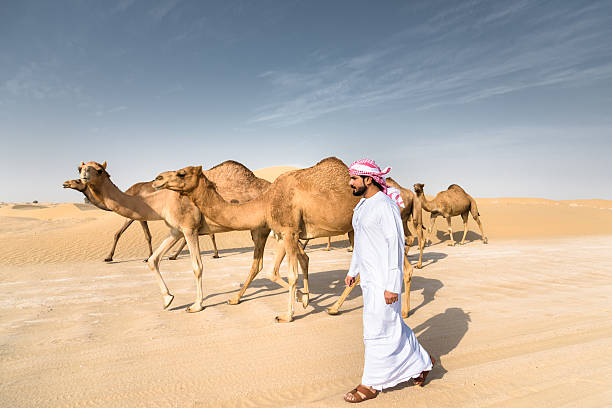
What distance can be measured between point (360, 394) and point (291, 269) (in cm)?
269

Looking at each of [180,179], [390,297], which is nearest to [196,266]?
[180,179]

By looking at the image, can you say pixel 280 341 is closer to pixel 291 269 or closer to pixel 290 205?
pixel 291 269

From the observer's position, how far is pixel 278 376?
382cm


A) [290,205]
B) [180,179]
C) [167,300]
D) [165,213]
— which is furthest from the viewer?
[165,213]

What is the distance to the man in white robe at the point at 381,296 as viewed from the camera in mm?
3381

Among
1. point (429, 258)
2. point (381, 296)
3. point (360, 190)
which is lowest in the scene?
point (429, 258)

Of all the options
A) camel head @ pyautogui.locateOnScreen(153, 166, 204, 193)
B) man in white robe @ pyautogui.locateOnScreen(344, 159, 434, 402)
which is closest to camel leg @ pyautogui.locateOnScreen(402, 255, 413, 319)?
man in white robe @ pyautogui.locateOnScreen(344, 159, 434, 402)

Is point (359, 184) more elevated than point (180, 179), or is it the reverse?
point (180, 179)

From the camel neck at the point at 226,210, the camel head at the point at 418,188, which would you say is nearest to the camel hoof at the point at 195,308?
the camel neck at the point at 226,210

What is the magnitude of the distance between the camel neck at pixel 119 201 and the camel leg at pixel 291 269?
115 inches

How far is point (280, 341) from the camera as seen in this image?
486cm

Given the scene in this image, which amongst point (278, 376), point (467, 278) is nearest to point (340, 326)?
point (278, 376)

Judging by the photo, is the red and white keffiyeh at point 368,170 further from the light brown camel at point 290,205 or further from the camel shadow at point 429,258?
the camel shadow at point 429,258

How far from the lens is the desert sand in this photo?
3465 mm
